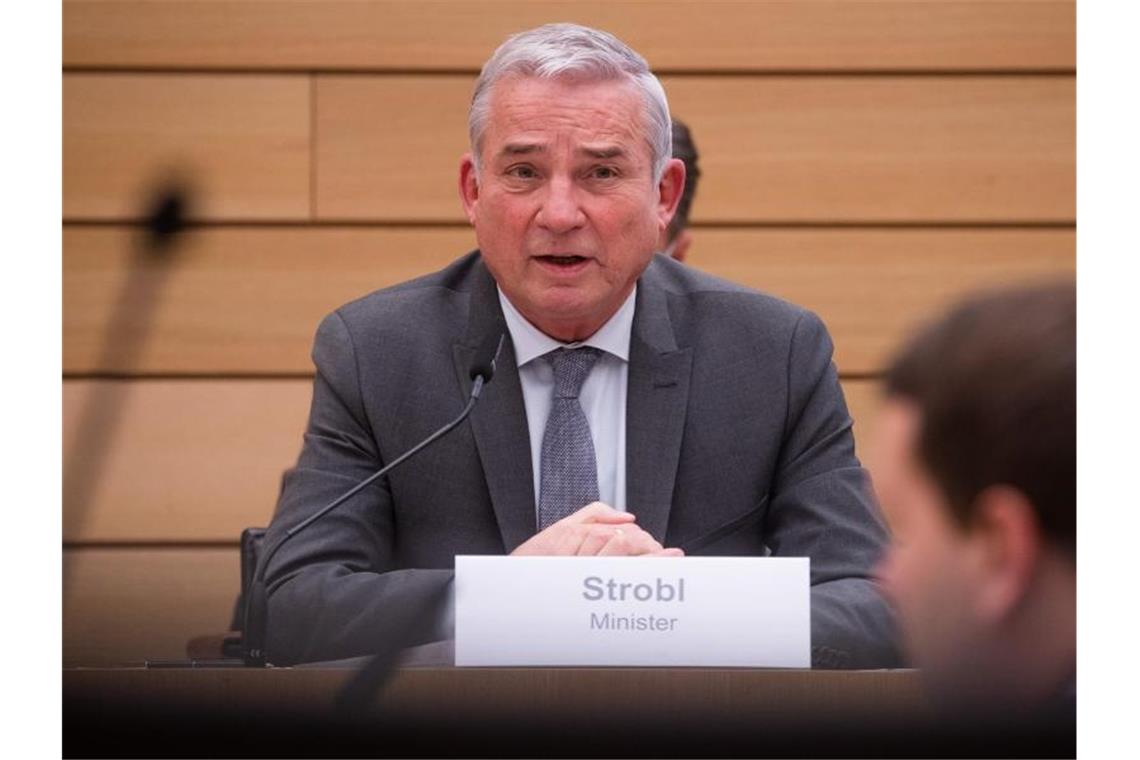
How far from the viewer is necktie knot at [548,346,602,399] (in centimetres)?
261

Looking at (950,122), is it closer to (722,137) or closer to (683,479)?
(722,137)

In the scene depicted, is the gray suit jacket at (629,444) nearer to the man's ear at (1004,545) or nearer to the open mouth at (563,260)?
the open mouth at (563,260)

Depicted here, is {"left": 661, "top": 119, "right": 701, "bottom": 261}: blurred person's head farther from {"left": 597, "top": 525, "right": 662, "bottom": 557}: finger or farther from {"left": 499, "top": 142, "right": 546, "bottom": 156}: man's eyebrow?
{"left": 597, "top": 525, "right": 662, "bottom": 557}: finger

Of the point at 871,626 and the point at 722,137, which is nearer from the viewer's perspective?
the point at 871,626

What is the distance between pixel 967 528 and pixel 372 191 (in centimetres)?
352

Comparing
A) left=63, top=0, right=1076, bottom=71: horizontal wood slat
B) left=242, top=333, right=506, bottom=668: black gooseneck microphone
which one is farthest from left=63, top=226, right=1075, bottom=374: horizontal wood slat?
left=242, top=333, right=506, bottom=668: black gooseneck microphone

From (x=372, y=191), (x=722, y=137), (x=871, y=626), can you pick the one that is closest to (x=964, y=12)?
(x=722, y=137)

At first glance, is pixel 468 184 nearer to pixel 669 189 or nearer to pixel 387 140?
pixel 669 189

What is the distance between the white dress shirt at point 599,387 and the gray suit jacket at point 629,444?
23mm

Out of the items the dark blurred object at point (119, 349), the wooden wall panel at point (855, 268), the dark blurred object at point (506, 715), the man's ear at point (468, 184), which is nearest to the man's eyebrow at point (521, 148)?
the man's ear at point (468, 184)

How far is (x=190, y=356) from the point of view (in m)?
4.41

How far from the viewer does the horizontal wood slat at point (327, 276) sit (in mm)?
4348

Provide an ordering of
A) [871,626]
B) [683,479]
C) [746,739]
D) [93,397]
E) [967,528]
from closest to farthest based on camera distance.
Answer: [967,528]
[746,739]
[871,626]
[683,479]
[93,397]

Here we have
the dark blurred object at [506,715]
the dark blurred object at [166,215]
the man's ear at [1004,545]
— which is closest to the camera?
the man's ear at [1004,545]
